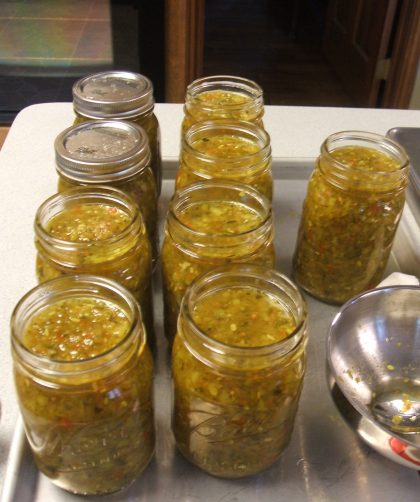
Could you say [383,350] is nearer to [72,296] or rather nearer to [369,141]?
[369,141]

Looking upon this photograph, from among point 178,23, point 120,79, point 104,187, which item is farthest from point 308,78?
point 104,187

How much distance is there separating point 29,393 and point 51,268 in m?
0.14

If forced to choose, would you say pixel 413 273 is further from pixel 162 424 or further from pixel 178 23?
pixel 178 23

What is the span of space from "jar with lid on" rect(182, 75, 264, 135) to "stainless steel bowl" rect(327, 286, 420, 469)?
313mm

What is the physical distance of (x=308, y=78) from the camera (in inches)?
116

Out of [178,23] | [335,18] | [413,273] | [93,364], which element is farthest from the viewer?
[335,18]

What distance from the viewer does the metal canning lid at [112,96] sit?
81cm

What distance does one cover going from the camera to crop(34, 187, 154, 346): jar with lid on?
0.60 meters

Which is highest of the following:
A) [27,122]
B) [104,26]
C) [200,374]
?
[200,374]

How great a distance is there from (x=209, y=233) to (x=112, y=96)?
30 cm

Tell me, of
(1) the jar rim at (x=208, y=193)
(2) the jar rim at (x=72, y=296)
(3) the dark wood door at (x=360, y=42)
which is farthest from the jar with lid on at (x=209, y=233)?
(3) the dark wood door at (x=360, y=42)

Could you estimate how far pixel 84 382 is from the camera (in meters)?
0.50

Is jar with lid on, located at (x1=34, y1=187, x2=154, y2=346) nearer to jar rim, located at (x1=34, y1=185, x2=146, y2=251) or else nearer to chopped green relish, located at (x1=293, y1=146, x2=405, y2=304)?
jar rim, located at (x1=34, y1=185, x2=146, y2=251)

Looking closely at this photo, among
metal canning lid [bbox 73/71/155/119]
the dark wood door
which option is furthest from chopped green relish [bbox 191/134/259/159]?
the dark wood door
